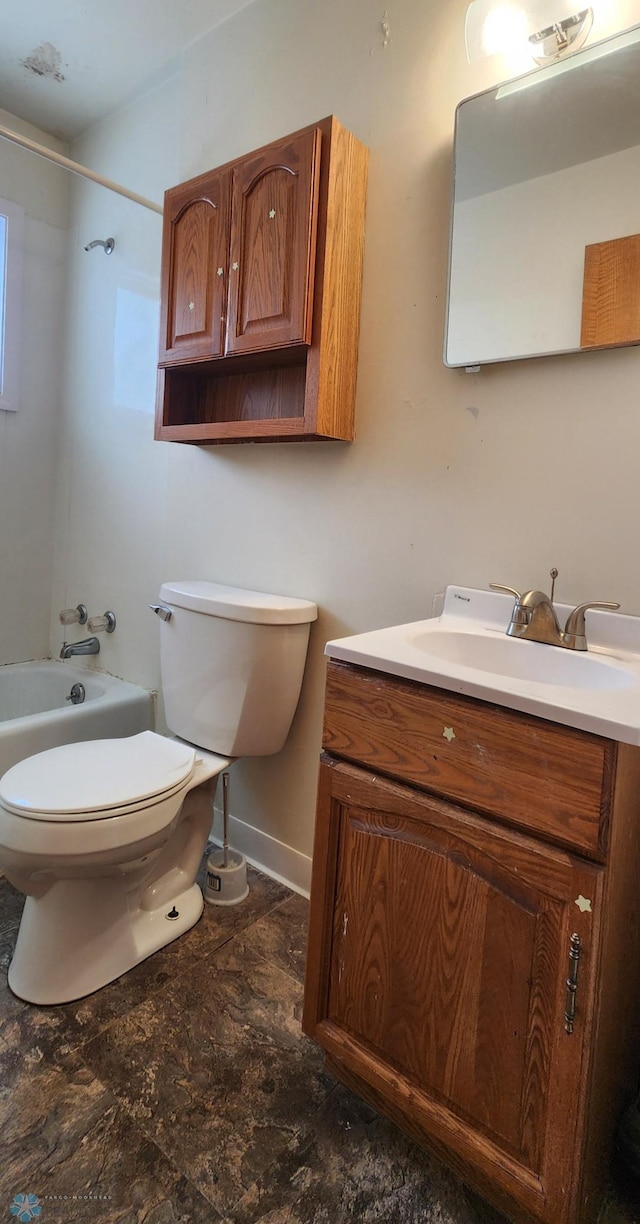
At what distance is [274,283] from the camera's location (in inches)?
52.4

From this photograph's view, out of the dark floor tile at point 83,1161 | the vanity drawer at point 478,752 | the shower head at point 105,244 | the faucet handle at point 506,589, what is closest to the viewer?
the vanity drawer at point 478,752

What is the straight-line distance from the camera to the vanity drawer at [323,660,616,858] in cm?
68

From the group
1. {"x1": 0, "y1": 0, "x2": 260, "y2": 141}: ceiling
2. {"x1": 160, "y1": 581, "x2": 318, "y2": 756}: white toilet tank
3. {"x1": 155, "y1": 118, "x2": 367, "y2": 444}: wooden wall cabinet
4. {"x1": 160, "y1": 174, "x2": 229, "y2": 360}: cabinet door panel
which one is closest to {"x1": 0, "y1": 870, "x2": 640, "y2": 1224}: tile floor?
{"x1": 160, "y1": 581, "x2": 318, "y2": 756}: white toilet tank

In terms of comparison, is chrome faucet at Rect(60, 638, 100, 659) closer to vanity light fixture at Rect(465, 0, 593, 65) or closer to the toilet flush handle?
the toilet flush handle

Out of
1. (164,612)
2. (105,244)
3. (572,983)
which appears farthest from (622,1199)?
(105,244)

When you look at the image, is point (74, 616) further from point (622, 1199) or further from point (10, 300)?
point (622, 1199)

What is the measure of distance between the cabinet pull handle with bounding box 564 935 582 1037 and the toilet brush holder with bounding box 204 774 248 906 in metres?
1.02

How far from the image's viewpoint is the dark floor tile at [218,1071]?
3.06 ft

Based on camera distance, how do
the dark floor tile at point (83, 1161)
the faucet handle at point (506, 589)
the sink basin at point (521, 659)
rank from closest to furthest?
the dark floor tile at point (83, 1161)
the sink basin at point (521, 659)
the faucet handle at point (506, 589)

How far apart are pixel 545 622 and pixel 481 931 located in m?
0.52

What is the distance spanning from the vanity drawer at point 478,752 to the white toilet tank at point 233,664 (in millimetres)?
485

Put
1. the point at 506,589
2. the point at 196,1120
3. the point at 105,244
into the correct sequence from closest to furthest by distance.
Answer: the point at 196,1120, the point at 506,589, the point at 105,244

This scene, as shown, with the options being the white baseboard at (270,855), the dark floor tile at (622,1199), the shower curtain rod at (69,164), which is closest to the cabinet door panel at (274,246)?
the shower curtain rod at (69,164)

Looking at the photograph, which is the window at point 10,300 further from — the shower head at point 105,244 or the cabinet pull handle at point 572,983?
the cabinet pull handle at point 572,983
